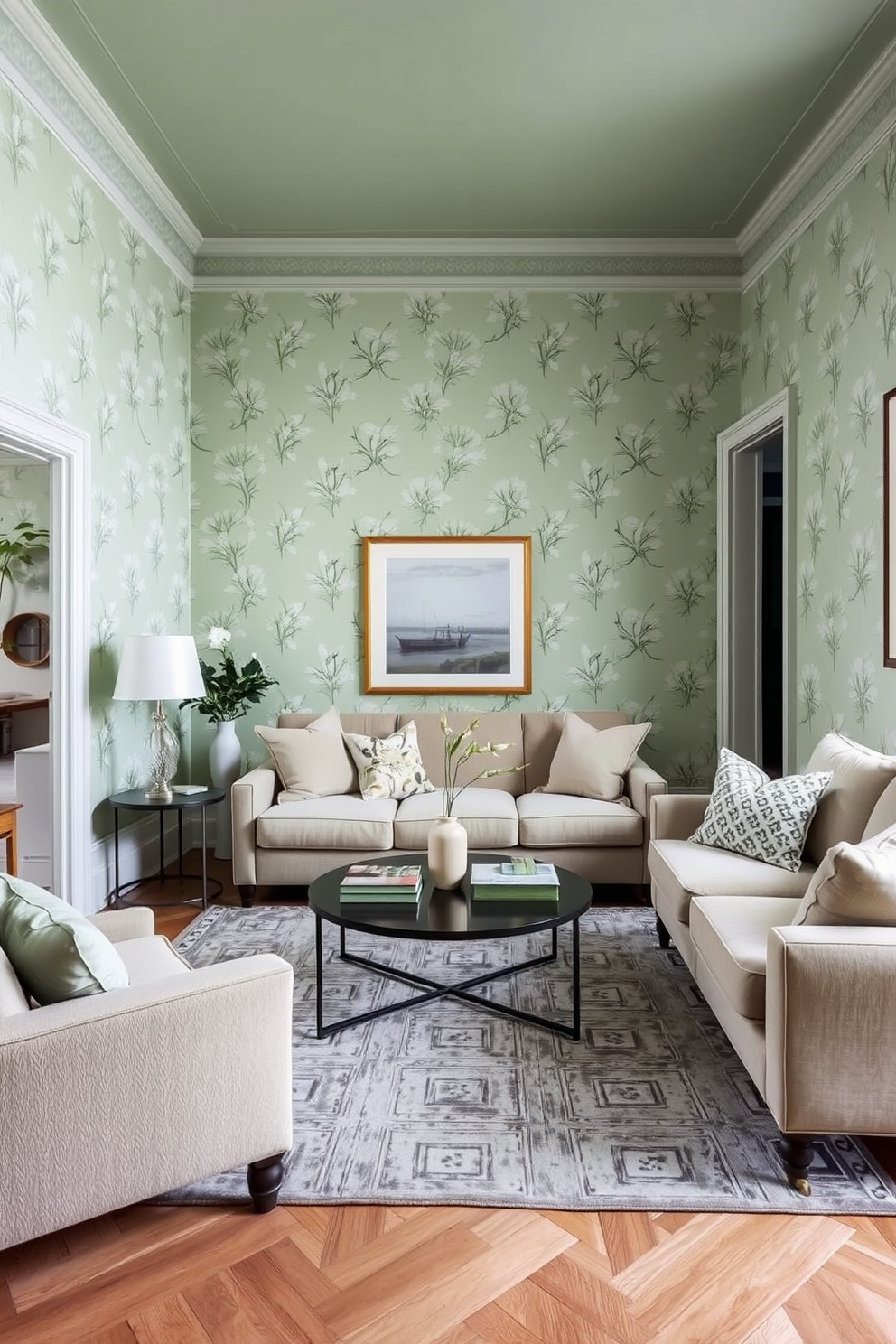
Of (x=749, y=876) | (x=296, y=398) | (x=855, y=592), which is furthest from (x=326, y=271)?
(x=749, y=876)

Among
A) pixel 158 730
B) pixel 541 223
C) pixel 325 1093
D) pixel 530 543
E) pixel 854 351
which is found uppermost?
pixel 541 223

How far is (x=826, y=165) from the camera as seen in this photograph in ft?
12.1

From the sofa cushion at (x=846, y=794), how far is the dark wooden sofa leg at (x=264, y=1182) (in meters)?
1.92

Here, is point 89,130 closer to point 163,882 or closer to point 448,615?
point 448,615

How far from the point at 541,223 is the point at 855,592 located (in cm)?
247

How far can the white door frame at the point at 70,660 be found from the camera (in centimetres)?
357

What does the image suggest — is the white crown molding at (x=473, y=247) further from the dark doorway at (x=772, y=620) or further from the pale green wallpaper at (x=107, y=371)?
the dark doorway at (x=772, y=620)

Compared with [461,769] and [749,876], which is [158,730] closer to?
[461,769]

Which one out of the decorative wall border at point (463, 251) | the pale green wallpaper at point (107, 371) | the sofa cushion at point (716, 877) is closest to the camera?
the sofa cushion at point (716, 877)

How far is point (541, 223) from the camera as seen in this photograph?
4.54 m

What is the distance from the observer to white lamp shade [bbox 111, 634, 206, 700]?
3.82 metres

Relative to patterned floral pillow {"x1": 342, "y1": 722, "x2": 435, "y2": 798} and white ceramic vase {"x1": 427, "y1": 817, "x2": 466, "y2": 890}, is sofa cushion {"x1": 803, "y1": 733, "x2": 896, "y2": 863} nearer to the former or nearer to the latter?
white ceramic vase {"x1": 427, "y1": 817, "x2": 466, "y2": 890}

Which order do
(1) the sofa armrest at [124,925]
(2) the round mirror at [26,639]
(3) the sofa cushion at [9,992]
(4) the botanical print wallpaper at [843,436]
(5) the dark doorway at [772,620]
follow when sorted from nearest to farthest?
(3) the sofa cushion at [9,992] → (1) the sofa armrest at [124,925] → (4) the botanical print wallpaper at [843,436] → (5) the dark doorway at [772,620] → (2) the round mirror at [26,639]

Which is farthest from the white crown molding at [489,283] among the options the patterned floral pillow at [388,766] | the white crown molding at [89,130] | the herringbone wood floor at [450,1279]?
the herringbone wood floor at [450,1279]
